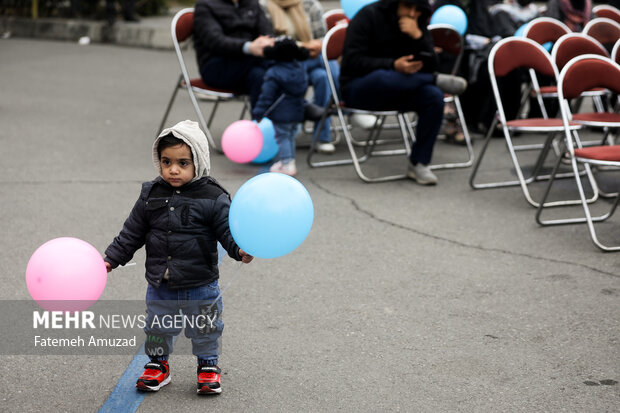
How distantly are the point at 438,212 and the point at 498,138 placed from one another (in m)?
3.16

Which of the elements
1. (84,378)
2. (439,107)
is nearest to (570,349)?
(84,378)

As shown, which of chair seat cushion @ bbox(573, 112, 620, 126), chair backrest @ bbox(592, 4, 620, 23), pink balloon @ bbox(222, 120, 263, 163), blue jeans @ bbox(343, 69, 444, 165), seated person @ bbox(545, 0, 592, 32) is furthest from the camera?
chair backrest @ bbox(592, 4, 620, 23)

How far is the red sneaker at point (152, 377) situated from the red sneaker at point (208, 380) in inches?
6.3

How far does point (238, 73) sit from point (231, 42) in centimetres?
28

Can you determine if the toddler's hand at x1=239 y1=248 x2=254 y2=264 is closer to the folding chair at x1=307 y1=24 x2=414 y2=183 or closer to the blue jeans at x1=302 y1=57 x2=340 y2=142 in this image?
the folding chair at x1=307 y1=24 x2=414 y2=183

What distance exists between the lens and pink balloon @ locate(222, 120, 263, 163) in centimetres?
704

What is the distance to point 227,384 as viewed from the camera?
3676mm

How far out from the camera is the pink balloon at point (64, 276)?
3.11 m

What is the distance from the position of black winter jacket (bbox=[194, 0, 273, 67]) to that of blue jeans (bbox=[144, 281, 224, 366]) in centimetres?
464

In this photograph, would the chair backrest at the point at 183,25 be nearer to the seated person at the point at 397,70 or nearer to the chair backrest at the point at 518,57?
the seated person at the point at 397,70

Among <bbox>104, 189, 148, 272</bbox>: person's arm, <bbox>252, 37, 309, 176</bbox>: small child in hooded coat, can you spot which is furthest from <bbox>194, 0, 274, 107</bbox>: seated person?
<bbox>104, 189, 148, 272</bbox>: person's arm

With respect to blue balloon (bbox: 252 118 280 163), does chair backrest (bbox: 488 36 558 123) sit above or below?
above

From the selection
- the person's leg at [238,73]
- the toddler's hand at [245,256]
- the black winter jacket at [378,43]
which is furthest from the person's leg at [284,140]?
the toddler's hand at [245,256]

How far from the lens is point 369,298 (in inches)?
184
